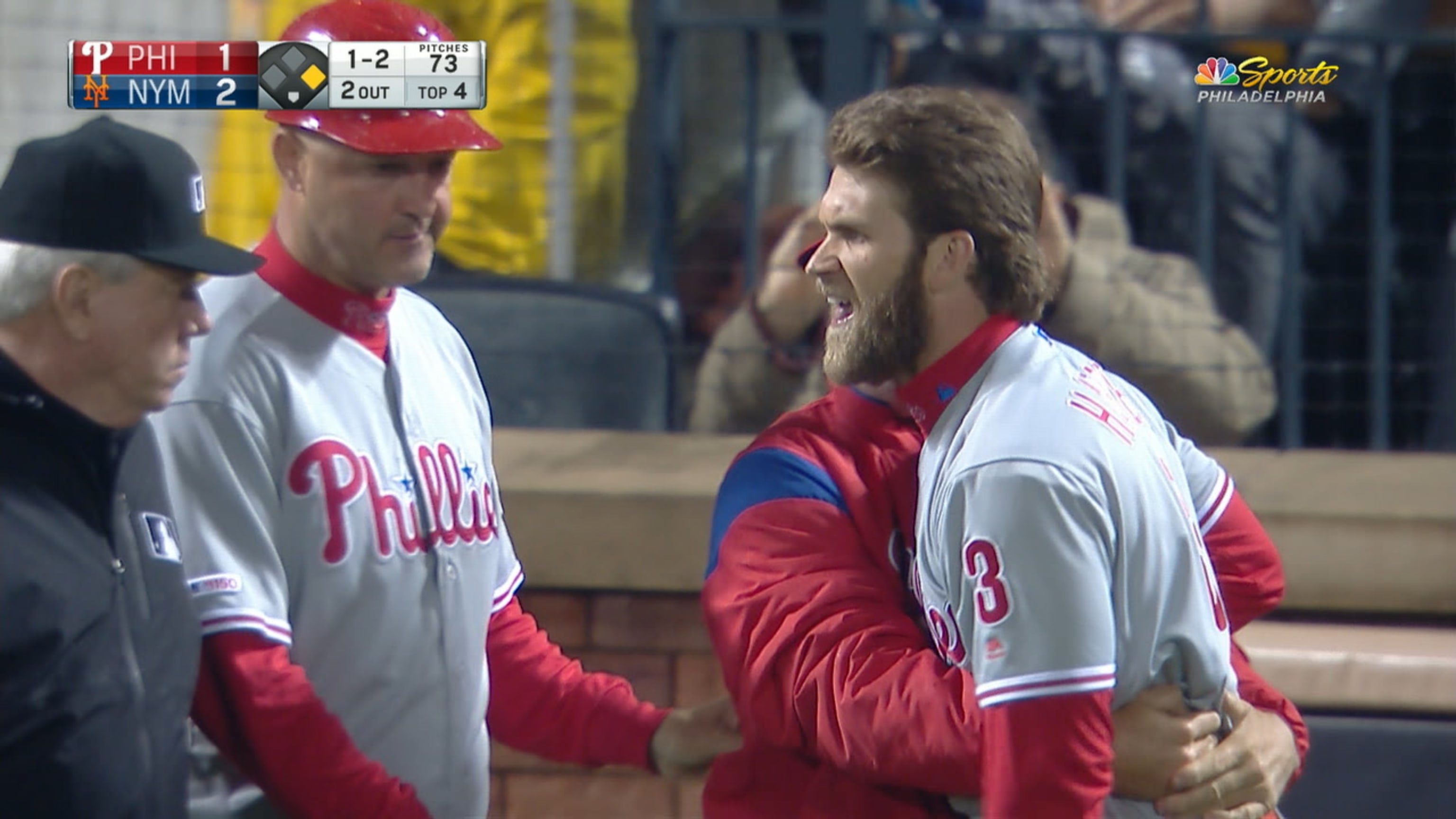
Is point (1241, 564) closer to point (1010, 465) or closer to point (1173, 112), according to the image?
point (1010, 465)

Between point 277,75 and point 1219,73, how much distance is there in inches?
84.5

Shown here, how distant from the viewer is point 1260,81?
376cm

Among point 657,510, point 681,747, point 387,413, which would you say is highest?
point 387,413

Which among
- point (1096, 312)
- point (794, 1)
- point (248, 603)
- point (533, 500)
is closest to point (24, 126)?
point (533, 500)

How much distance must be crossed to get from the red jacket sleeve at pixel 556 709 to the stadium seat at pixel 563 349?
1.28m

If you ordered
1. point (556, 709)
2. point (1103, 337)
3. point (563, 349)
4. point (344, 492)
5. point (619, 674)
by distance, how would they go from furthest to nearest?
point (563, 349) < point (1103, 337) < point (619, 674) < point (556, 709) < point (344, 492)

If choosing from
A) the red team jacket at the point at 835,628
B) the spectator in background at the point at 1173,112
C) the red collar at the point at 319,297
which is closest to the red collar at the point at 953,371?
the red team jacket at the point at 835,628

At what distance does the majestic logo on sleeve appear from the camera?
2.23m

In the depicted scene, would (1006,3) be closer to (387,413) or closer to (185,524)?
(387,413)

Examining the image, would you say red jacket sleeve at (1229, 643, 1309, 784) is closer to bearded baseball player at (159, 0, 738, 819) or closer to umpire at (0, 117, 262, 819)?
bearded baseball player at (159, 0, 738, 819)

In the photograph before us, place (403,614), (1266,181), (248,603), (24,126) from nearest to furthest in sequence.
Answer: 1. (248,603)
2. (403,614)
3. (24,126)
4. (1266,181)

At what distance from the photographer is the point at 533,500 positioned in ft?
11.3

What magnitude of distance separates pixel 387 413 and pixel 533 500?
1.11m

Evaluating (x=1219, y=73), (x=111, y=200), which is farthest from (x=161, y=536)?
(x=1219, y=73)
